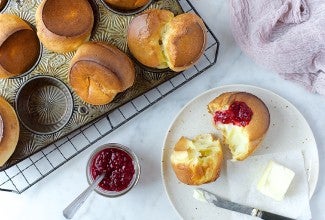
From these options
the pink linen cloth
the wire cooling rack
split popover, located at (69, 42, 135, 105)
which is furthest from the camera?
the wire cooling rack

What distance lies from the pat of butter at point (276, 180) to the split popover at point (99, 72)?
59 cm

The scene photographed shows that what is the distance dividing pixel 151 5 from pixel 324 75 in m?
0.67

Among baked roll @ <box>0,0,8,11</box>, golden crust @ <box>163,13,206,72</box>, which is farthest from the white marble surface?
baked roll @ <box>0,0,8,11</box>

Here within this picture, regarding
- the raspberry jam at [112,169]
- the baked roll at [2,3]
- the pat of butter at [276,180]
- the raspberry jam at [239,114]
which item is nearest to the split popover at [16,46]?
the baked roll at [2,3]

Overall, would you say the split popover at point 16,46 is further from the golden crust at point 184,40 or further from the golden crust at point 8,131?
the golden crust at point 184,40

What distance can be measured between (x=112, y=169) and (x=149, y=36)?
487 mm

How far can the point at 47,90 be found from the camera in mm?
2037

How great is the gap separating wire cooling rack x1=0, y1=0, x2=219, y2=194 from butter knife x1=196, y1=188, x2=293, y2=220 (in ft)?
1.27

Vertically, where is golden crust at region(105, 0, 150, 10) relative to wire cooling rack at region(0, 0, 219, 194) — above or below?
above

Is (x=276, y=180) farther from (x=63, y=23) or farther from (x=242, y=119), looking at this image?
(x=63, y=23)

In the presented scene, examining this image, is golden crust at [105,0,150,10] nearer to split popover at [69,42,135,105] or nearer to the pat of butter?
split popover at [69,42,135,105]

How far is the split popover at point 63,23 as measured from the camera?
188 cm

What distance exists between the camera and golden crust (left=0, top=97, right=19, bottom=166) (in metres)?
1.87

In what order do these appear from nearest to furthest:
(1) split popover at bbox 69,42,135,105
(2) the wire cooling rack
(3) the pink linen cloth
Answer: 1. (1) split popover at bbox 69,42,135,105
2. (3) the pink linen cloth
3. (2) the wire cooling rack
